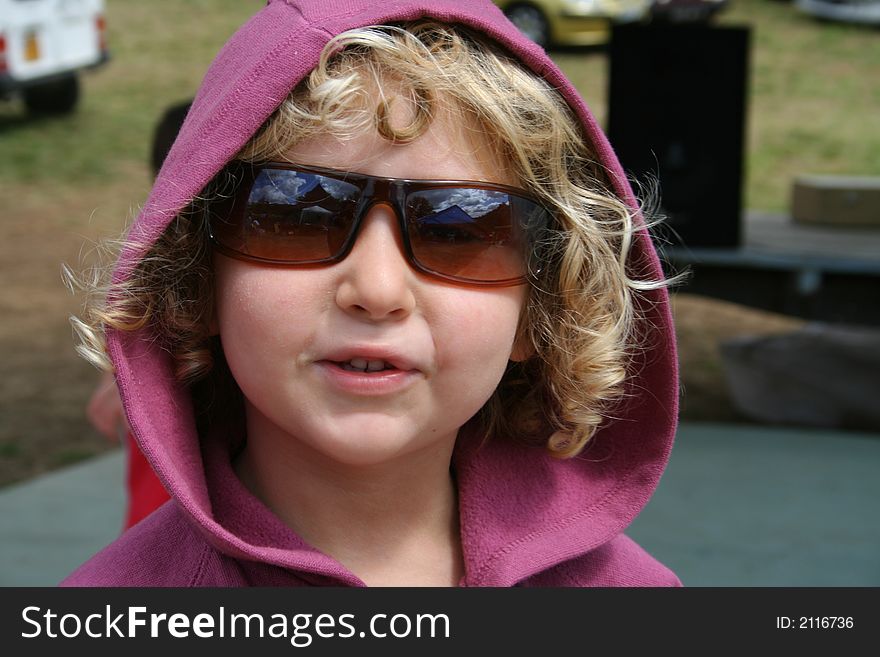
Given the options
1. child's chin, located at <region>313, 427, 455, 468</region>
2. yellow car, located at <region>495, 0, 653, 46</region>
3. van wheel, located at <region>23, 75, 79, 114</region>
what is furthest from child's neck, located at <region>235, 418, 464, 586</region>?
yellow car, located at <region>495, 0, 653, 46</region>

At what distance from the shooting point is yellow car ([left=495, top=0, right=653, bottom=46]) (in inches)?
531

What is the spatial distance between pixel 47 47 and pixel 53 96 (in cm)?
144

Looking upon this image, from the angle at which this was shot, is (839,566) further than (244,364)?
Yes

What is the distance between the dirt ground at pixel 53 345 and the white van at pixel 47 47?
1.25m

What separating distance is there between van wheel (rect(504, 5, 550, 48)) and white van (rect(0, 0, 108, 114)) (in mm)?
4634

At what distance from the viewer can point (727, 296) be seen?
17.3 ft

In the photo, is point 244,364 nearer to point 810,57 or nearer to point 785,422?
point 785,422

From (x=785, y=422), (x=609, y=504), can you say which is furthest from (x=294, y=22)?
(x=785, y=422)

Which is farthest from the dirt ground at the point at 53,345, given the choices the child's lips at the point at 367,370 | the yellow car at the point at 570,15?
the yellow car at the point at 570,15

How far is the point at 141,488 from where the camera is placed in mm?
2377

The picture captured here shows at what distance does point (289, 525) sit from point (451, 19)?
61 centimetres

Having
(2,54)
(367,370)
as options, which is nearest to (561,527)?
(367,370)

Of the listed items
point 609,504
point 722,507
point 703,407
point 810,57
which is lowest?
point 810,57

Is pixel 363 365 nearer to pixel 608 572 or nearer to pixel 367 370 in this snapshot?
pixel 367 370
